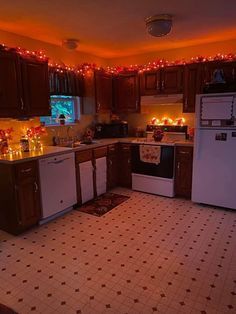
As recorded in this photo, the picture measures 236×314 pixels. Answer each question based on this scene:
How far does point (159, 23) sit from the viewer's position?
9.29 feet

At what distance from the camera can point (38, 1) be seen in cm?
233

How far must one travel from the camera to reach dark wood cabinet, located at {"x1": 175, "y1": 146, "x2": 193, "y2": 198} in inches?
149

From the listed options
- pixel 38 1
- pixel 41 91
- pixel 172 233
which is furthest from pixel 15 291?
pixel 38 1

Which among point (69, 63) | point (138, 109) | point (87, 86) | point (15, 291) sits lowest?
point (15, 291)

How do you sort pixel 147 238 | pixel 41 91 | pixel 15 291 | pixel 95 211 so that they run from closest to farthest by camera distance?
pixel 15 291 → pixel 147 238 → pixel 41 91 → pixel 95 211

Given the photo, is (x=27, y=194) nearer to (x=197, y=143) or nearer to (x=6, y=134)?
(x=6, y=134)

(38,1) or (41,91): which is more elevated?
(38,1)

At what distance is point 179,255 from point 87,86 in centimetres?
309

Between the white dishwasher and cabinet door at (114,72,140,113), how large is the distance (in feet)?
5.52

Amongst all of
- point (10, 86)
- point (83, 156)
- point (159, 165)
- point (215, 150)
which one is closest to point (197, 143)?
point (215, 150)

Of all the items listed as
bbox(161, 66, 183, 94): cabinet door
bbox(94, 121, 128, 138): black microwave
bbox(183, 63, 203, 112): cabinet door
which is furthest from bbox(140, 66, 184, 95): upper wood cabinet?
bbox(94, 121, 128, 138): black microwave

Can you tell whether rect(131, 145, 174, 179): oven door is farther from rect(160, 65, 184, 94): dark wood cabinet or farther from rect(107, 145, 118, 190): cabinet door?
rect(160, 65, 184, 94): dark wood cabinet

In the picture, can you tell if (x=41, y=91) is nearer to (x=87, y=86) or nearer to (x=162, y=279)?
(x=87, y=86)

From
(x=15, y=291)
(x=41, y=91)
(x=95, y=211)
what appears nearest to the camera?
(x=15, y=291)
